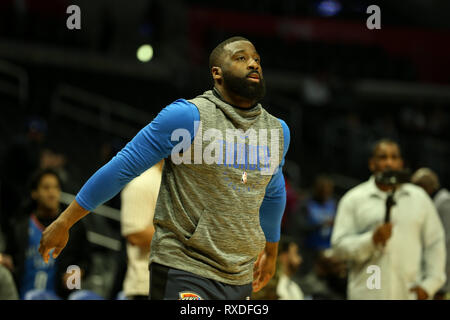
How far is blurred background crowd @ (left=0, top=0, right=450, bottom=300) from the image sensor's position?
7211 millimetres

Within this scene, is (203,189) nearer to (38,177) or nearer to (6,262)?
(6,262)

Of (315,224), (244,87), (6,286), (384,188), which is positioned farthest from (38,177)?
(315,224)

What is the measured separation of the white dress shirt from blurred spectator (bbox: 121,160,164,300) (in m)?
1.32

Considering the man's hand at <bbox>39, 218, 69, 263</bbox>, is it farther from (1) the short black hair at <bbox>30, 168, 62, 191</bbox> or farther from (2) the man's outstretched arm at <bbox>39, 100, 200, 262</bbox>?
(1) the short black hair at <bbox>30, 168, 62, 191</bbox>

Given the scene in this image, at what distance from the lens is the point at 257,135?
294 centimetres

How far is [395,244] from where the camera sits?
4738 mm

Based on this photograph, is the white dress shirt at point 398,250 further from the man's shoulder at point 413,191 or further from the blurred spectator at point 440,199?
the blurred spectator at point 440,199

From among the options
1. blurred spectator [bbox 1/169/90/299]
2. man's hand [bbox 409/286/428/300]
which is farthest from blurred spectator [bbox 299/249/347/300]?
blurred spectator [bbox 1/169/90/299]

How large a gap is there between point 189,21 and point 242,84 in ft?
44.1

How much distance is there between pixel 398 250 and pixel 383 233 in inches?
10.4

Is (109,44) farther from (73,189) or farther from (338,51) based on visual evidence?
(73,189)

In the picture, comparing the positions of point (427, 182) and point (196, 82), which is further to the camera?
point (196, 82)

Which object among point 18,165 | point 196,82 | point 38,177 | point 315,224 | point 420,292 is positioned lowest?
point 420,292
